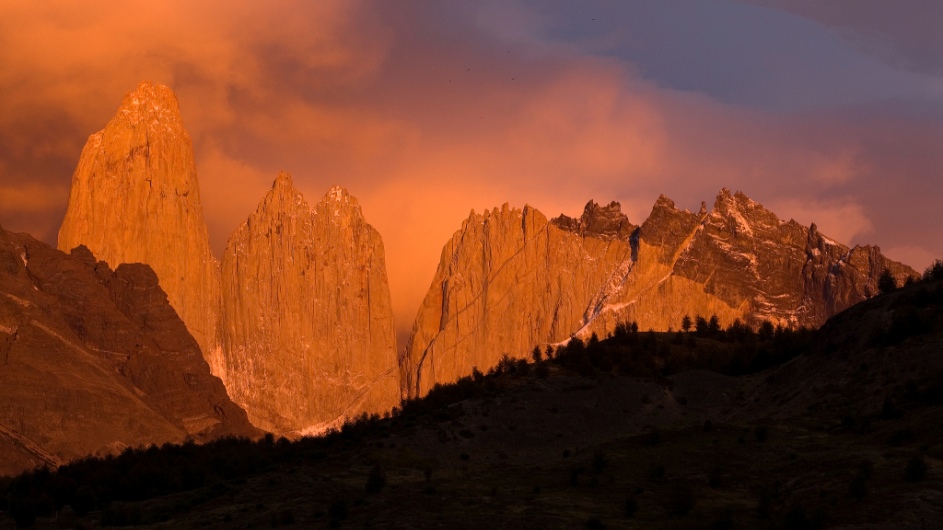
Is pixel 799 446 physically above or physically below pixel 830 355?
below

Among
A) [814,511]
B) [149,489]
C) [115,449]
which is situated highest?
[115,449]

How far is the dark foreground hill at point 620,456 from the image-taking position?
71875 millimetres

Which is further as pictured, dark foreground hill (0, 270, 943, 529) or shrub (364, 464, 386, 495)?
shrub (364, 464, 386, 495)

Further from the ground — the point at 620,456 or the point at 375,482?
the point at 620,456

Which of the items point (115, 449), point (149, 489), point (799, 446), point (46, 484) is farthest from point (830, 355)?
point (115, 449)

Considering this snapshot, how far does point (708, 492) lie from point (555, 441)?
31.6 m

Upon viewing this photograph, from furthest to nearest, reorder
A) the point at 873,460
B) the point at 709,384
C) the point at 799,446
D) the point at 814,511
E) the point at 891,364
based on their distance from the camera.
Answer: the point at 709,384
the point at 891,364
the point at 799,446
the point at 873,460
the point at 814,511

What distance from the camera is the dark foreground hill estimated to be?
71.9m

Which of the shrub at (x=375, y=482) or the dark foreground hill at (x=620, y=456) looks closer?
the dark foreground hill at (x=620, y=456)

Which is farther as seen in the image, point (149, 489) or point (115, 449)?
→ point (115, 449)

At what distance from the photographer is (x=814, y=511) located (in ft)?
216

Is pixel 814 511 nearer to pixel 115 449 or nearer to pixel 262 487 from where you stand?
pixel 262 487

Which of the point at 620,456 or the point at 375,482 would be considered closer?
the point at 375,482

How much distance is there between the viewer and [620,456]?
89.1 m
